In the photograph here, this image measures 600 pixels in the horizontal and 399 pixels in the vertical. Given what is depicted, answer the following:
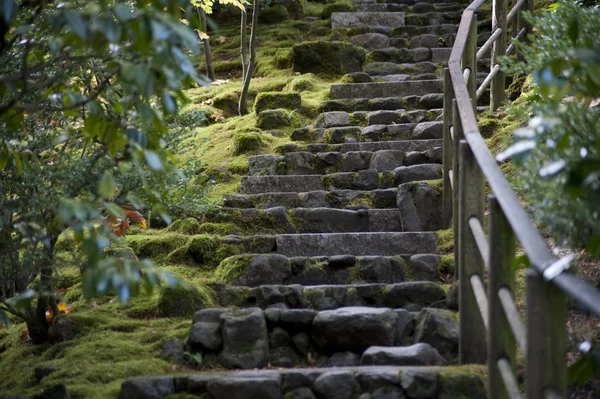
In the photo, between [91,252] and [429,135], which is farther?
[429,135]

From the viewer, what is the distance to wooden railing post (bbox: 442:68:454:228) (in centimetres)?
473

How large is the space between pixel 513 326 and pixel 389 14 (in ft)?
25.2

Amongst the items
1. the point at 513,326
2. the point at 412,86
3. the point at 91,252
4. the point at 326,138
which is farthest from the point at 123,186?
the point at 412,86

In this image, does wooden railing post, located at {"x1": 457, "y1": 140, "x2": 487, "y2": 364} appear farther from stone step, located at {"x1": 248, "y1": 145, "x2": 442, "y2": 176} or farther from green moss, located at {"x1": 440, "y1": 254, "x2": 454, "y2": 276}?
stone step, located at {"x1": 248, "y1": 145, "x2": 442, "y2": 176}

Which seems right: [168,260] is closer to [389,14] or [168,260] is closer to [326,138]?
[326,138]

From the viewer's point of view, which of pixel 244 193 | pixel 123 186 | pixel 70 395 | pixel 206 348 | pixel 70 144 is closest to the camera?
pixel 70 395

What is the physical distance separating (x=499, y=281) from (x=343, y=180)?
315cm

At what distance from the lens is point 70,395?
3.23 metres

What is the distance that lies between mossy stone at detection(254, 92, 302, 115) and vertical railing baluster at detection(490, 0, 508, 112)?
1741mm

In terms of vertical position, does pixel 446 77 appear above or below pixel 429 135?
above

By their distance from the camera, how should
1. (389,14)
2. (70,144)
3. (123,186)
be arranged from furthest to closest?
(389,14)
(70,144)
(123,186)

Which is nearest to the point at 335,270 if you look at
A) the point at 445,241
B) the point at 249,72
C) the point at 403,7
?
the point at 445,241

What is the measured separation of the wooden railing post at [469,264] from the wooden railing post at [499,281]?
632 mm

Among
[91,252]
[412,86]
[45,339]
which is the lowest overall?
[45,339]
